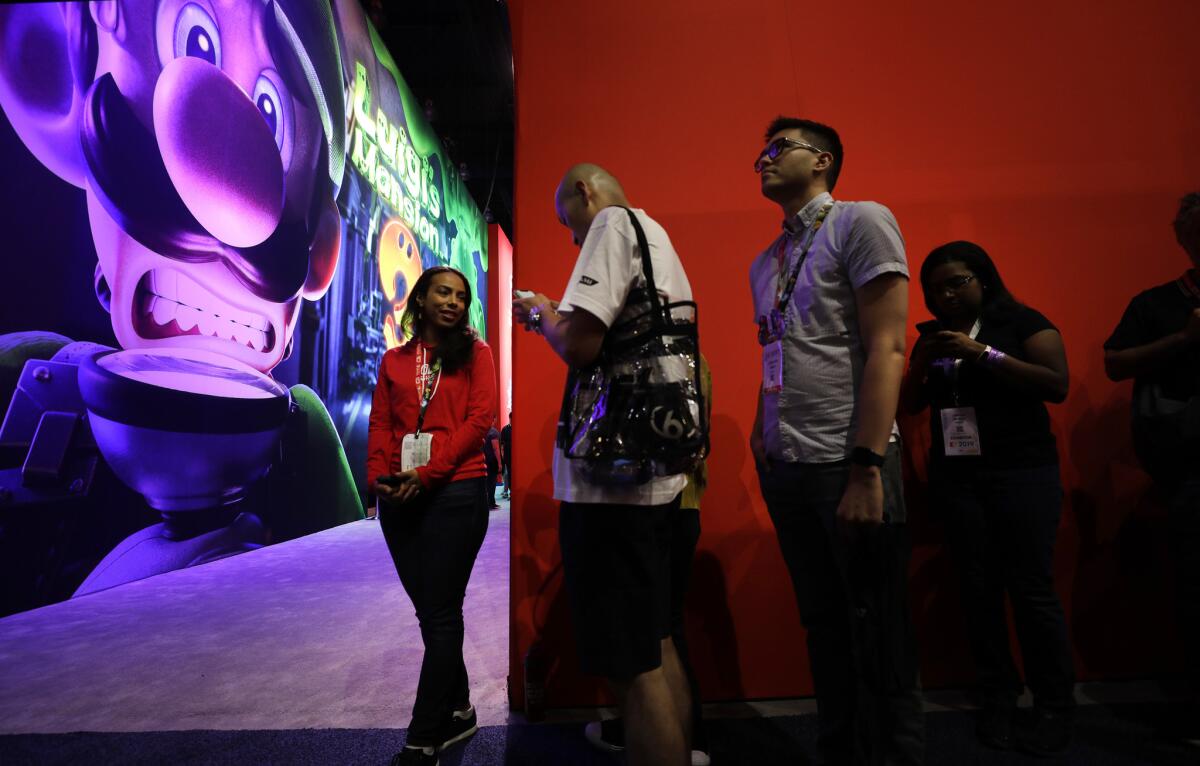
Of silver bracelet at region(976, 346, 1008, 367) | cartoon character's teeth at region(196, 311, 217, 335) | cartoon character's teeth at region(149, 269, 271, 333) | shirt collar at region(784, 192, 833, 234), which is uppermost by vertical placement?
cartoon character's teeth at region(149, 269, 271, 333)

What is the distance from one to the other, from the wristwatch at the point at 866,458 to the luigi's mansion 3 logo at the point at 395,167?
6.76m

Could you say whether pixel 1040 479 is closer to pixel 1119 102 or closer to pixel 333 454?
pixel 1119 102

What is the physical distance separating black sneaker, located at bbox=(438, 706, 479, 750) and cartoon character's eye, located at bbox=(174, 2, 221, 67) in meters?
4.86

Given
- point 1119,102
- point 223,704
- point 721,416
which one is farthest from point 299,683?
point 1119,102

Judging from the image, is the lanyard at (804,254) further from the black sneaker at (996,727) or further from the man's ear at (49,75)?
the man's ear at (49,75)

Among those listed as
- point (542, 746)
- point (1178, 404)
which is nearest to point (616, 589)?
point (542, 746)

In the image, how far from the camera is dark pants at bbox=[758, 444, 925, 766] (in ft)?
3.59

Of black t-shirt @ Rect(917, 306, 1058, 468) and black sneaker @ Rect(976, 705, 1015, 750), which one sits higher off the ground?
black t-shirt @ Rect(917, 306, 1058, 468)

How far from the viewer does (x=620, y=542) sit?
1.00 metres

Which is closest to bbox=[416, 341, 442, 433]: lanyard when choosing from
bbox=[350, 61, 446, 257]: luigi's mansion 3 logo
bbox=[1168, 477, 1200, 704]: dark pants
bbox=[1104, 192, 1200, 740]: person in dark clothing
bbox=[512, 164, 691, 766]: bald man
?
bbox=[512, 164, 691, 766]: bald man

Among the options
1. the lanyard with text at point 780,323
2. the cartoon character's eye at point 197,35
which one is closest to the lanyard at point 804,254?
the lanyard with text at point 780,323

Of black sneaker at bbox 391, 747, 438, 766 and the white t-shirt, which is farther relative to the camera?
black sneaker at bbox 391, 747, 438, 766

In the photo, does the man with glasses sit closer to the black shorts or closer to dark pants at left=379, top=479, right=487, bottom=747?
the black shorts

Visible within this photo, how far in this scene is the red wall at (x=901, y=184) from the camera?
6.71ft
